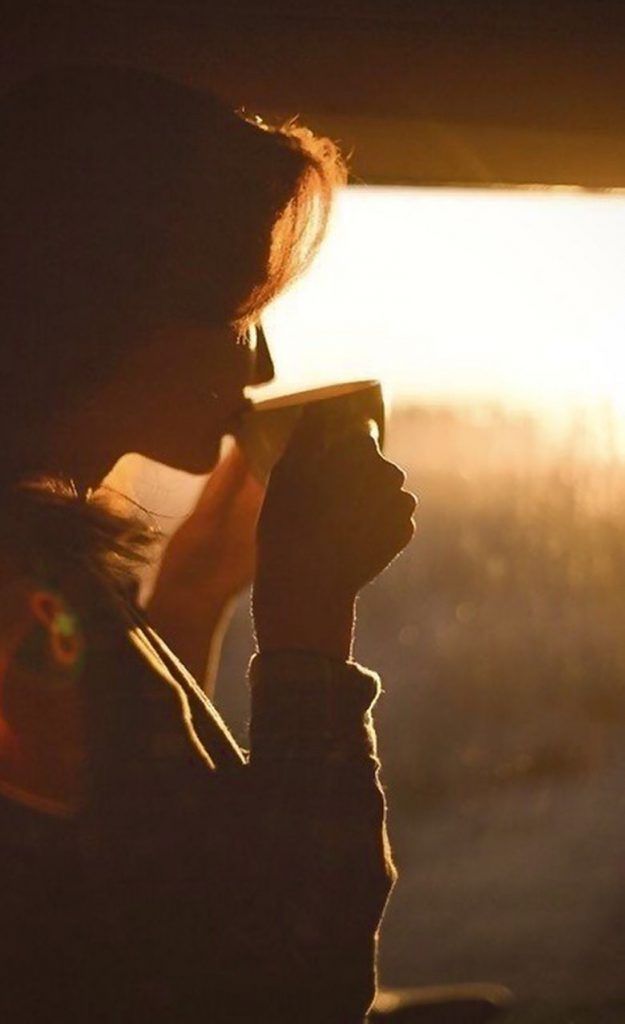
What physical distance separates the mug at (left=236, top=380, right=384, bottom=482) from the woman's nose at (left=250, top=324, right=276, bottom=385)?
59 millimetres

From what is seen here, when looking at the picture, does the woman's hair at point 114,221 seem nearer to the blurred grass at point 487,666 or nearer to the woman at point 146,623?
the woman at point 146,623

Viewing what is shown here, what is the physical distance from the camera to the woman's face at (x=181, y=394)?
0.88 metres

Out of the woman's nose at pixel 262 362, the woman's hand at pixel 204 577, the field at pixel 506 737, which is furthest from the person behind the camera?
the field at pixel 506 737

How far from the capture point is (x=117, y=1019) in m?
0.74

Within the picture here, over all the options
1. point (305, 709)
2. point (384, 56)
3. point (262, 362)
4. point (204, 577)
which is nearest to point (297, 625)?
point (305, 709)

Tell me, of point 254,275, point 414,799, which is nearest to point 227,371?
point 254,275

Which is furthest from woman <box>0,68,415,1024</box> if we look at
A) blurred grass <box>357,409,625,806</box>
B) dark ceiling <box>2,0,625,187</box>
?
blurred grass <box>357,409,625,806</box>

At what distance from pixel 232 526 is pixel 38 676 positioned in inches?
19.6

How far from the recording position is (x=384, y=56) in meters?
1.06

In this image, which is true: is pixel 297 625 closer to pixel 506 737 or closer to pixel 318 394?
pixel 318 394

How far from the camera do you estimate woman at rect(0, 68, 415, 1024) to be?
0.71 m

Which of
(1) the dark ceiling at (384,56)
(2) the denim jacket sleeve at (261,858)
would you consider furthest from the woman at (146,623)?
(1) the dark ceiling at (384,56)

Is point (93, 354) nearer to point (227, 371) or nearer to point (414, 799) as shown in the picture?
point (227, 371)

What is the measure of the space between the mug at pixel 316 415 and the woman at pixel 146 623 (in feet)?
0.07
